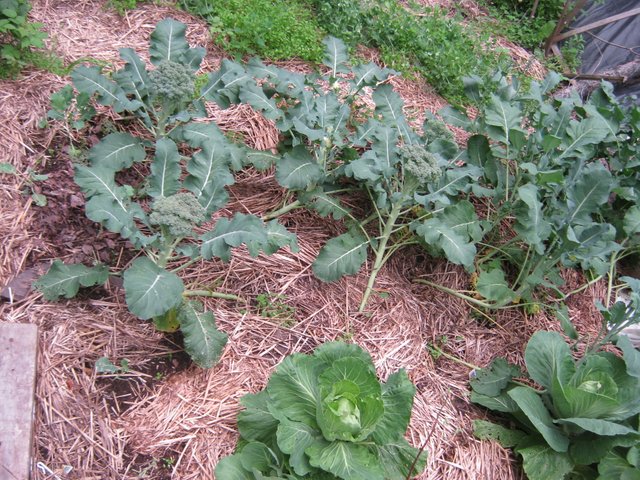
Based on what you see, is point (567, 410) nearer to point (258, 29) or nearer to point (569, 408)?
point (569, 408)

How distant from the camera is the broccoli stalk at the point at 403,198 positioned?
8.77 ft

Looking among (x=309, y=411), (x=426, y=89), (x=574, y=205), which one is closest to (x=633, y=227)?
(x=574, y=205)

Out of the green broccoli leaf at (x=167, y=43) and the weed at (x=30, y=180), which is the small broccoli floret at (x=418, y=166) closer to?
the green broccoli leaf at (x=167, y=43)

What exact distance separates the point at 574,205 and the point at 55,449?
2723 millimetres

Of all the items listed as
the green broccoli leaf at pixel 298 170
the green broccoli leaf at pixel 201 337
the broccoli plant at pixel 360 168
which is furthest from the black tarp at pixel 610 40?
the green broccoli leaf at pixel 201 337

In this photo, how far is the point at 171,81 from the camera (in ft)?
8.39

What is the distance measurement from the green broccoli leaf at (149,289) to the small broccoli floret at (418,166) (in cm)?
122

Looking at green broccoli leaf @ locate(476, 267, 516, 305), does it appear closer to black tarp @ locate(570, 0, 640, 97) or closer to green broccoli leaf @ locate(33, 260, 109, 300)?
green broccoli leaf @ locate(33, 260, 109, 300)

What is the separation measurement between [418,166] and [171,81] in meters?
1.22

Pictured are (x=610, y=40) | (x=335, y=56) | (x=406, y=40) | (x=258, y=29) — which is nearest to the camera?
(x=335, y=56)

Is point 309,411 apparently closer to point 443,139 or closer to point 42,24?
point 443,139

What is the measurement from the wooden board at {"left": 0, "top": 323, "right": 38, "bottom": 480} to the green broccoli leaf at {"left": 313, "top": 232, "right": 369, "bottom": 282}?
127 centimetres

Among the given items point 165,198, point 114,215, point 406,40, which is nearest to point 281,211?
point 165,198

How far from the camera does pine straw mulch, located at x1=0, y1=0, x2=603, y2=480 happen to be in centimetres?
215
